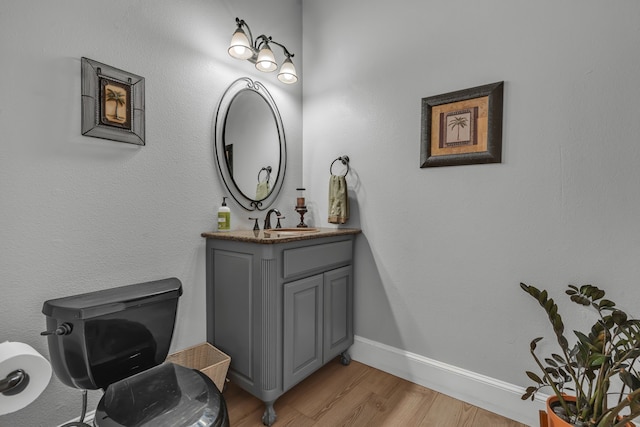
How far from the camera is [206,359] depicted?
1720mm

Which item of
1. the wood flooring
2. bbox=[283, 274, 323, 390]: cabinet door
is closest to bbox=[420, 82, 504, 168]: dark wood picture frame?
bbox=[283, 274, 323, 390]: cabinet door

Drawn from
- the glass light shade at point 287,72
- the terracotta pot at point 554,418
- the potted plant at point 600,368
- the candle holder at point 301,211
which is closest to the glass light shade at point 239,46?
the glass light shade at point 287,72

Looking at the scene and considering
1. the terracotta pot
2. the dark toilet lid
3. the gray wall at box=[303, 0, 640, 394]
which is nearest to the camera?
the dark toilet lid

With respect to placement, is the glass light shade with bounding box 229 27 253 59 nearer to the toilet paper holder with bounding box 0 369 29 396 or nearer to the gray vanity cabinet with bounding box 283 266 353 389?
the gray vanity cabinet with bounding box 283 266 353 389

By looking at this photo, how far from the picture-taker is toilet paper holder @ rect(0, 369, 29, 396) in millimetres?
961

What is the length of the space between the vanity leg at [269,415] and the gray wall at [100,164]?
22.4 inches

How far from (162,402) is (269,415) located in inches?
26.5

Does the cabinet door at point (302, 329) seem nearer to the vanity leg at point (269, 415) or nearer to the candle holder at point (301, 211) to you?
the vanity leg at point (269, 415)

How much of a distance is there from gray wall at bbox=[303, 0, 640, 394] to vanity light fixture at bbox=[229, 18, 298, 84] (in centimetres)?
36

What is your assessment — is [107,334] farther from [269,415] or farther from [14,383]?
[269,415]

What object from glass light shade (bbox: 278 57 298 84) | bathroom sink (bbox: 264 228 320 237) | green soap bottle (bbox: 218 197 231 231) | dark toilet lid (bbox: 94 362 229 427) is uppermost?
glass light shade (bbox: 278 57 298 84)

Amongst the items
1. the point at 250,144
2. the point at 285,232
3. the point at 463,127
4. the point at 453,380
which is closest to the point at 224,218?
the point at 285,232

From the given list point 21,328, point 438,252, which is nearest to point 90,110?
point 21,328

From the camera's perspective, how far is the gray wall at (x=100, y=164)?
3.86 feet
